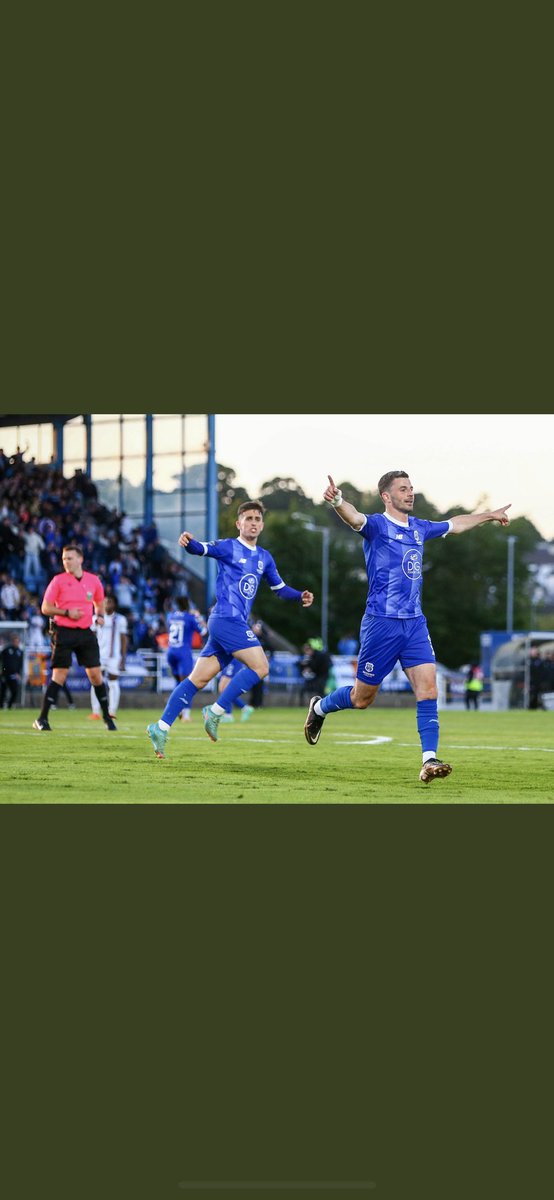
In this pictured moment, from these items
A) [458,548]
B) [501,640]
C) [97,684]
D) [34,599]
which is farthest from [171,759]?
[458,548]

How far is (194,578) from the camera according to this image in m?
46.7

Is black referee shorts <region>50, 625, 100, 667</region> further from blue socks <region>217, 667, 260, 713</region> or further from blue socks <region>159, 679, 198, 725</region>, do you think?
blue socks <region>159, 679, 198, 725</region>

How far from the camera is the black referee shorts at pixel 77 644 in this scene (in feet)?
54.6

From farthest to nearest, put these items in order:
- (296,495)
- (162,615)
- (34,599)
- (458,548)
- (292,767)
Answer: (296,495) → (458,548) → (162,615) → (34,599) → (292,767)

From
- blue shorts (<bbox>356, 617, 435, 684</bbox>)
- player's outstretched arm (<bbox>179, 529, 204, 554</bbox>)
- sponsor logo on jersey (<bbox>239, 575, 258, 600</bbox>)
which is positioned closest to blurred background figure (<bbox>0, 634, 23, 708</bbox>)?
sponsor logo on jersey (<bbox>239, 575, 258, 600</bbox>)

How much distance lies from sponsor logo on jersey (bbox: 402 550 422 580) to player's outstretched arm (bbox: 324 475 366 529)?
17.6 inches

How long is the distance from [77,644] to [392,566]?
23.0 ft

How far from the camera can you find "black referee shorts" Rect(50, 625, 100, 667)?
16.6 metres

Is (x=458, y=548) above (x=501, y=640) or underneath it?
above

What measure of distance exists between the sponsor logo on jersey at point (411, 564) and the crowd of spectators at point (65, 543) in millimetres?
21755

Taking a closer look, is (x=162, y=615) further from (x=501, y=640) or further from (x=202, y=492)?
(x=501, y=640)

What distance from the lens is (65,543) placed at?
37125mm

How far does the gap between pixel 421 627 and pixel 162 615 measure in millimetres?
27753

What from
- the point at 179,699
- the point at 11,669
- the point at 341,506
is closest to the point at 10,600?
the point at 11,669
